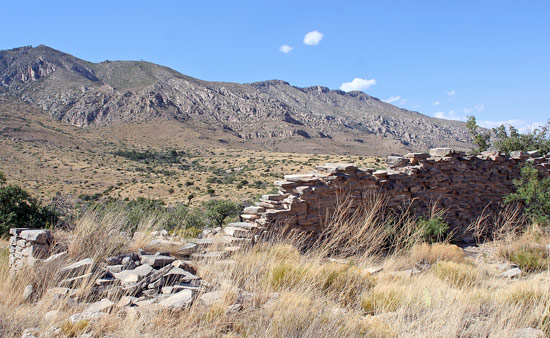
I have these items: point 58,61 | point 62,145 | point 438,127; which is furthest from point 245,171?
point 438,127

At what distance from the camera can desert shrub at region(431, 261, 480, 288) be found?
17.7 feet

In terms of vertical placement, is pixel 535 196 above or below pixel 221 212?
above

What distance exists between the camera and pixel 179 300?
12.1ft

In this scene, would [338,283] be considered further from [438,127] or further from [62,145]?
[438,127]

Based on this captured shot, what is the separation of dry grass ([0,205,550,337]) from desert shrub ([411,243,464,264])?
1.53 meters

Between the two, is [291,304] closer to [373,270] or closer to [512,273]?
[373,270]

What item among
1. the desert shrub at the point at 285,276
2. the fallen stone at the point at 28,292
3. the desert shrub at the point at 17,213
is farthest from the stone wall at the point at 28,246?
the desert shrub at the point at 17,213

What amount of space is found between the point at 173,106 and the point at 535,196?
8454 cm

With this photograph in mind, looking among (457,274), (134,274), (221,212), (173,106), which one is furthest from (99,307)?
(173,106)

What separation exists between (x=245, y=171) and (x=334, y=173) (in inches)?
1399

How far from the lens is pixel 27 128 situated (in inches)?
2186

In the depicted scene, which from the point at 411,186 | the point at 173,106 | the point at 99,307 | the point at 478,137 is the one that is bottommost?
the point at 99,307

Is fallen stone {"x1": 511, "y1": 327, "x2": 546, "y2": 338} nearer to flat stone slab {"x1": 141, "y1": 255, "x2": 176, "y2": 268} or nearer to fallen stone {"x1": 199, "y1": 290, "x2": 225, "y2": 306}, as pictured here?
fallen stone {"x1": 199, "y1": 290, "x2": 225, "y2": 306}

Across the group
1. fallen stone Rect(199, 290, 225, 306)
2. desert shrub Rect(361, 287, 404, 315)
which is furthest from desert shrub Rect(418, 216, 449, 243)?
fallen stone Rect(199, 290, 225, 306)
